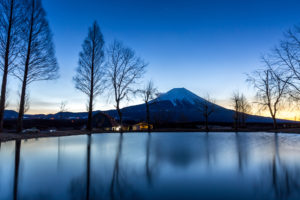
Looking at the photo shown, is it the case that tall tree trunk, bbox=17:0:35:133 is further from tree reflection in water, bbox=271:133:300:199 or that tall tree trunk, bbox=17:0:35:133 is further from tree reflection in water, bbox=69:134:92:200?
tree reflection in water, bbox=271:133:300:199

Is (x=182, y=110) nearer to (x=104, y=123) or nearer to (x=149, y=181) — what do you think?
(x=104, y=123)

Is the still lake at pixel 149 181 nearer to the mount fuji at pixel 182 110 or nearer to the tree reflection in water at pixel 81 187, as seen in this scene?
the tree reflection in water at pixel 81 187

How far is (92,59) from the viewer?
12.2 m

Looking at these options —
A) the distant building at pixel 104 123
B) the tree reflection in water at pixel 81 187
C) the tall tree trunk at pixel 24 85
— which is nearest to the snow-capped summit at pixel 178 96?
the distant building at pixel 104 123

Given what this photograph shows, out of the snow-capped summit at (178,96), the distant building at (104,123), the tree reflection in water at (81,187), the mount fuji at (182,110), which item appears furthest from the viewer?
the snow-capped summit at (178,96)

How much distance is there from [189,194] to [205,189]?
0.74ft

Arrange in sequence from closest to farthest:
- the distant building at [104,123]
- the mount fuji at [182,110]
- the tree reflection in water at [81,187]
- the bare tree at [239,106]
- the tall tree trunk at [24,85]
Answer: the tree reflection in water at [81,187]
the tall tree trunk at [24,85]
the bare tree at [239,106]
the distant building at [104,123]
the mount fuji at [182,110]

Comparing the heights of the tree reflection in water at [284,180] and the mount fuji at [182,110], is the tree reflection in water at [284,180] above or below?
below

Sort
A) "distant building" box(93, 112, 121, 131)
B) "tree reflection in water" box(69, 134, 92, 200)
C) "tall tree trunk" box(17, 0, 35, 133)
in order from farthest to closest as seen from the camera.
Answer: "distant building" box(93, 112, 121, 131), "tall tree trunk" box(17, 0, 35, 133), "tree reflection in water" box(69, 134, 92, 200)

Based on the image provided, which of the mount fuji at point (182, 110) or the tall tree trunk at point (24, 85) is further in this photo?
the mount fuji at point (182, 110)

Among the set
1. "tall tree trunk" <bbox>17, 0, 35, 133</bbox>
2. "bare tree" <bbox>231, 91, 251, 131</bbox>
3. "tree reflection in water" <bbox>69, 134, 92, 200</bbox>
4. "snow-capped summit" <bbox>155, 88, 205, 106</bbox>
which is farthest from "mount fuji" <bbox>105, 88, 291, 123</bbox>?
"tree reflection in water" <bbox>69, 134, 92, 200</bbox>

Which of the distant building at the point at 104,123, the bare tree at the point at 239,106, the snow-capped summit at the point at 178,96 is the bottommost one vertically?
the distant building at the point at 104,123

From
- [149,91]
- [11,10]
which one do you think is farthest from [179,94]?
[11,10]

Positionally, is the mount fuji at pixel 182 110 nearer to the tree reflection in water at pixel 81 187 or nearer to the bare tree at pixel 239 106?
the bare tree at pixel 239 106
